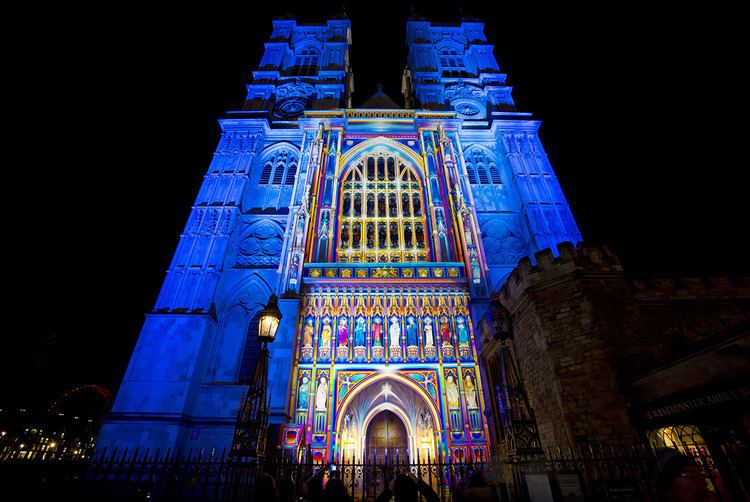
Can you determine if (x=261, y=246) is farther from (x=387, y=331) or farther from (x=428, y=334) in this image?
(x=428, y=334)

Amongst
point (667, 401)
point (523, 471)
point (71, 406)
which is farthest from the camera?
point (71, 406)

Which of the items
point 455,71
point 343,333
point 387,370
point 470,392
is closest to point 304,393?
point 343,333

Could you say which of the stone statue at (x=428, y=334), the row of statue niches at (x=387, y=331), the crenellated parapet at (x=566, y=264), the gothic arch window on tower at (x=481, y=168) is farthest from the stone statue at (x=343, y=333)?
the gothic arch window on tower at (x=481, y=168)

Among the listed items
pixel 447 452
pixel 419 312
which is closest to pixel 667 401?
pixel 447 452

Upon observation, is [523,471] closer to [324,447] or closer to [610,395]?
[610,395]

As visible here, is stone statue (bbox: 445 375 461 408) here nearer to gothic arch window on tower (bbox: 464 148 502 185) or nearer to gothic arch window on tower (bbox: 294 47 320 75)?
gothic arch window on tower (bbox: 464 148 502 185)

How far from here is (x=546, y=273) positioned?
10312mm

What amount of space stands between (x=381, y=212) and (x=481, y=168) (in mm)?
7218

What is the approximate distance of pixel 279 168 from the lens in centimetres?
2195

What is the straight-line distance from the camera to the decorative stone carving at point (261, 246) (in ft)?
57.9

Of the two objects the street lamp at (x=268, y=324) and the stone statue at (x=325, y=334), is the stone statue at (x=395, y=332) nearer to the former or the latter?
the stone statue at (x=325, y=334)

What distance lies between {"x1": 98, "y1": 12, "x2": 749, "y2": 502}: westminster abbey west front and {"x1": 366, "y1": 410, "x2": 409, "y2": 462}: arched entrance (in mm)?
61

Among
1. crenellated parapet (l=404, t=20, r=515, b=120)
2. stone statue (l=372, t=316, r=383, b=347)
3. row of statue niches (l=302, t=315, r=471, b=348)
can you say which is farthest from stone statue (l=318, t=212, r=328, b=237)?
crenellated parapet (l=404, t=20, r=515, b=120)

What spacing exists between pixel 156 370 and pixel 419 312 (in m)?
10.5
